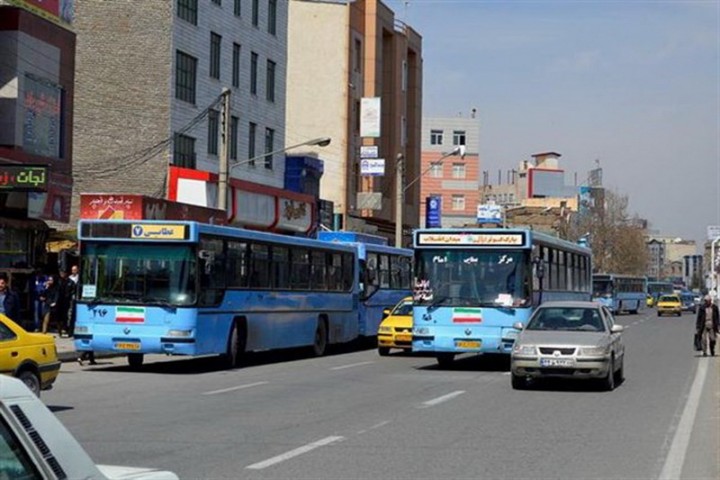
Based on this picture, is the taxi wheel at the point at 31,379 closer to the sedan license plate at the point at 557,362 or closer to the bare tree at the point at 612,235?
the sedan license plate at the point at 557,362

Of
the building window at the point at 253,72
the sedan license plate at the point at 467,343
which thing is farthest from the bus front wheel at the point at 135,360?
the building window at the point at 253,72

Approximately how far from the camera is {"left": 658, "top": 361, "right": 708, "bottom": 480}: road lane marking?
37.4 ft

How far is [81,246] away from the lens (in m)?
22.9

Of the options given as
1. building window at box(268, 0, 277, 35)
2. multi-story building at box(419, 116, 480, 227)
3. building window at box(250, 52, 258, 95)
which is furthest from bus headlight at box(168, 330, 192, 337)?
multi-story building at box(419, 116, 480, 227)

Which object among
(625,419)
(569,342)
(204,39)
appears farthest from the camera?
(204,39)

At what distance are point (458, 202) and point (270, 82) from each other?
6653 cm

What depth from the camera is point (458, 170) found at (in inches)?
4678

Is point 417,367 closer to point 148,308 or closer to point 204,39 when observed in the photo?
point 148,308

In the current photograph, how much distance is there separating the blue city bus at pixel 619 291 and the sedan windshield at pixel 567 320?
5606cm

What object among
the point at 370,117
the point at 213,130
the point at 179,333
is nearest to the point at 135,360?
the point at 179,333

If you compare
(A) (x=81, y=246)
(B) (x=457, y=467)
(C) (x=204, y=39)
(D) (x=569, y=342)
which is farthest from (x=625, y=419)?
(C) (x=204, y=39)

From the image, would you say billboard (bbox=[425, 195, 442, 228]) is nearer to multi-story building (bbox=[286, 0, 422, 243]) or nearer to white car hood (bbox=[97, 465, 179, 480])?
multi-story building (bbox=[286, 0, 422, 243])

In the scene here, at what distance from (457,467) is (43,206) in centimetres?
2403

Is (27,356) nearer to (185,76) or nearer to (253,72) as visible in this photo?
(185,76)
